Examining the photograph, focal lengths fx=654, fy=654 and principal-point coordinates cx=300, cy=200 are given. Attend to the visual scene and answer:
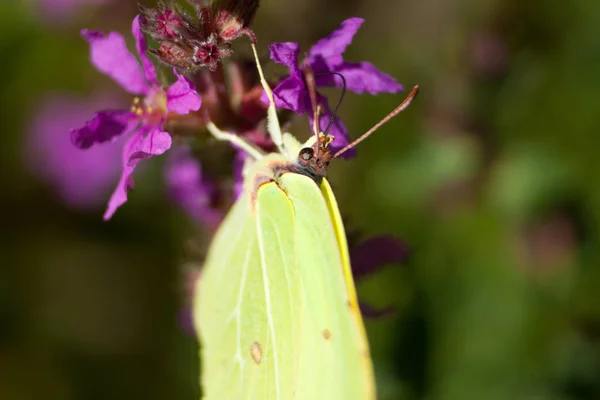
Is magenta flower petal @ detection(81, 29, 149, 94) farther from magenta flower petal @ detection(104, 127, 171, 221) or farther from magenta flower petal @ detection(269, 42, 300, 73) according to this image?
magenta flower petal @ detection(269, 42, 300, 73)

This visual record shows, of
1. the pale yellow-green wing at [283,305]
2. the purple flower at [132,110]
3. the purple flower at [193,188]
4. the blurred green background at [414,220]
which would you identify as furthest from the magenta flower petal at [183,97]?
the blurred green background at [414,220]

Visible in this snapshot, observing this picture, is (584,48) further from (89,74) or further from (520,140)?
(89,74)

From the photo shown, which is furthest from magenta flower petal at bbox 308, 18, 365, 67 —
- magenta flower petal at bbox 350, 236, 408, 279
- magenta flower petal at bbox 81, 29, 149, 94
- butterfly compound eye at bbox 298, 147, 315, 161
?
magenta flower petal at bbox 350, 236, 408, 279

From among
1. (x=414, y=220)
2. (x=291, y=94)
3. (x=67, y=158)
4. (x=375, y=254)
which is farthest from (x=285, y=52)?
(x=67, y=158)

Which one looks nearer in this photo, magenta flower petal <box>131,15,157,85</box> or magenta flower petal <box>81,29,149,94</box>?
magenta flower petal <box>131,15,157,85</box>

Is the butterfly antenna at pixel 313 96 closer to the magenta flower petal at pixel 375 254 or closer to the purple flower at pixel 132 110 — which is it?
Answer: the purple flower at pixel 132 110

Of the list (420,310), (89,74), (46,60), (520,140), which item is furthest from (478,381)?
(46,60)
